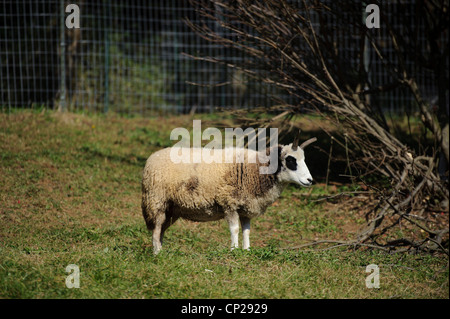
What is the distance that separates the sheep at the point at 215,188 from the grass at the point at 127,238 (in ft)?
1.42

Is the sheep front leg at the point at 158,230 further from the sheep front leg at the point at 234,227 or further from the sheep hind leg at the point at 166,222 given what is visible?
the sheep front leg at the point at 234,227

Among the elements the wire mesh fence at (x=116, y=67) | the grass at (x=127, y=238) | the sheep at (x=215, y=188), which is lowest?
the grass at (x=127, y=238)

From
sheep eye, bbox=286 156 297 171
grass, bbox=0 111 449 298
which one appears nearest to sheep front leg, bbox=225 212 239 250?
grass, bbox=0 111 449 298

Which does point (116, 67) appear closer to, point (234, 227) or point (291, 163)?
point (291, 163)

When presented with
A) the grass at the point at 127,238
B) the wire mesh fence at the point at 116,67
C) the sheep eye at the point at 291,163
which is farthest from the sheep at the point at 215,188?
the wire mesh fence at the point at 116,67

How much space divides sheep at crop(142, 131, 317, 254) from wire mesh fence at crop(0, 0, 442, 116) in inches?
240

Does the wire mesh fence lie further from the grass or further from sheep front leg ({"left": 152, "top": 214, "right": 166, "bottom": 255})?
sheep front leg ({"left": 152, "top": 214, "right": 166, "bottom": 255})

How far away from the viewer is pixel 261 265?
5859 millimetres

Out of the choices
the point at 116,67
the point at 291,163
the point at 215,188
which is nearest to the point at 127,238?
the point at 215,188

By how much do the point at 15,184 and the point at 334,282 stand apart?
231 inches

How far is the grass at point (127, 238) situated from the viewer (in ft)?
17.1

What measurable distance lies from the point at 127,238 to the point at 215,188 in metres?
1.51

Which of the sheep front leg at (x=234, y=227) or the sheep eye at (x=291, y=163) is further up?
the sheep eye at (x=291, y=163)

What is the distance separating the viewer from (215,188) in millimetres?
6867
